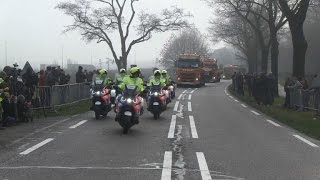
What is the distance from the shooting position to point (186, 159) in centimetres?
1030

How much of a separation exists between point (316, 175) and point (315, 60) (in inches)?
2621

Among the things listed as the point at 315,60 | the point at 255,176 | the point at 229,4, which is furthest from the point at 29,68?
the point at 315,60

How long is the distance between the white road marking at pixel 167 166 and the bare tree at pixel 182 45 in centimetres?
9055

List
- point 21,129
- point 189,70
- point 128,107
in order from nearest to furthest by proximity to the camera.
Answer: point 128,107
point 21,129
point 189,70

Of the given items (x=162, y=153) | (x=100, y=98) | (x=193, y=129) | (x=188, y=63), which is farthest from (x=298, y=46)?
(x=188, y=63)

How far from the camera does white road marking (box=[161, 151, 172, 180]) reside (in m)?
8.62

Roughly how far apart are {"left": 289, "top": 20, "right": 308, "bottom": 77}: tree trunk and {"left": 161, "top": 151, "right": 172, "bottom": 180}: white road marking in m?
17.1

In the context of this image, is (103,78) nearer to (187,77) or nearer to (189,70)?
(189,70)

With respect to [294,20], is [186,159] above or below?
below

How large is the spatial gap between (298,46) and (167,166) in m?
18.8

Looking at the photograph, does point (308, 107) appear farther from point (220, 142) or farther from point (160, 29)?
point (160, 29)

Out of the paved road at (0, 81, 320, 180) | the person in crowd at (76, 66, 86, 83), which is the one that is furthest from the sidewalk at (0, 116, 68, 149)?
the person in crowd at (76, 66, 86, 83)

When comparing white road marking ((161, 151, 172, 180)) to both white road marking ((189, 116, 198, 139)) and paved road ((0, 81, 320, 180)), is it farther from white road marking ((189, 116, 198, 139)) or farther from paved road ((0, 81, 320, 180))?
white road marking ((189, 116, 198, 139))

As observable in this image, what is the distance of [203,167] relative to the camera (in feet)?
31.1
